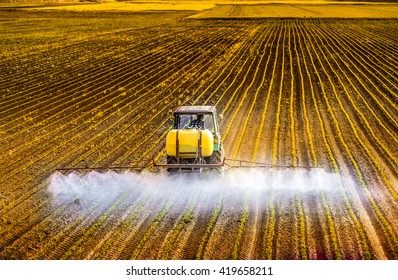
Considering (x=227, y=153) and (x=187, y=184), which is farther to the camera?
(x=227, y=153)

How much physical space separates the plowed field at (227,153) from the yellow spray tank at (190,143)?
71 cm

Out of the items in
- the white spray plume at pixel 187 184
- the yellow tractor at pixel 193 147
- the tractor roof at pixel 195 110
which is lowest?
the white spray plume at pixel 187 184

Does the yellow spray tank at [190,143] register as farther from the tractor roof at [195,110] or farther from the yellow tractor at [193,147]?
the tractor roof at [195,110]

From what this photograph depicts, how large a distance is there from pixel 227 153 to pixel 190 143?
2645 millimetres

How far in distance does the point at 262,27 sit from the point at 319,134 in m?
35.4

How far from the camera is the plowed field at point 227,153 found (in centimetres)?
812

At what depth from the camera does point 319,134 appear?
14.2 meters

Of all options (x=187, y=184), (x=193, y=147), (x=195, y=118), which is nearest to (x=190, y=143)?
(x=193, y=147)

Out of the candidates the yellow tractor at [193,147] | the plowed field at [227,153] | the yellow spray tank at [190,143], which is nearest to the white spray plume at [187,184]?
the plowed field at [227,153]

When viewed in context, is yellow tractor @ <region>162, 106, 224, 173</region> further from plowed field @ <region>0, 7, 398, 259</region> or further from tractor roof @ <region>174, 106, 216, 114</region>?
plowed field @ <region>0, 7, 398, 259</region>

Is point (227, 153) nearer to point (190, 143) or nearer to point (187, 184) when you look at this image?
point (187, 184)

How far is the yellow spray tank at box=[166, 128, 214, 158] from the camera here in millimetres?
10047

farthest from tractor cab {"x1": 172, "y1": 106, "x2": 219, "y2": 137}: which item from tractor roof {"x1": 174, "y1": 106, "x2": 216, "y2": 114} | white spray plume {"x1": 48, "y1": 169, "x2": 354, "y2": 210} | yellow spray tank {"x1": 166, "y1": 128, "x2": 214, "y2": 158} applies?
white spray plume {"x1": 48, "y1": 169, "x2": 354, "y2": 210}

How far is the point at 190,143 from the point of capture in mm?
10062
